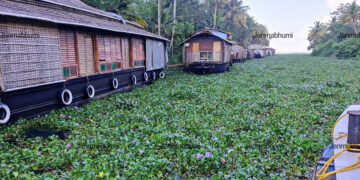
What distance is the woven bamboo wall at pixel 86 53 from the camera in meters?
9.23

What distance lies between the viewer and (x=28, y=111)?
692 cm

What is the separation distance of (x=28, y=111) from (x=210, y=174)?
225 inches

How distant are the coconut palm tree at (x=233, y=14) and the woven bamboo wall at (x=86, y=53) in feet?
160

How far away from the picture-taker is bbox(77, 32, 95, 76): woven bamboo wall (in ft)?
30.3

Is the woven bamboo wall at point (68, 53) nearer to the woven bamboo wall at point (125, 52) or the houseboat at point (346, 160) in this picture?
the woven bamboo wall at point (125, 52)

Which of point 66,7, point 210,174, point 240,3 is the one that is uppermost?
point 240,3

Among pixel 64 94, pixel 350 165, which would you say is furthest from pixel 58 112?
pixel 350 165

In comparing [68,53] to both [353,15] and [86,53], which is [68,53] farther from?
[353,15]

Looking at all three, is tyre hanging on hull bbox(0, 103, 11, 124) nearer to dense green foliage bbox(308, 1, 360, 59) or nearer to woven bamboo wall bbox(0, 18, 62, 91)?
woven bamboo wall bbox(0, 18, 62, 91)

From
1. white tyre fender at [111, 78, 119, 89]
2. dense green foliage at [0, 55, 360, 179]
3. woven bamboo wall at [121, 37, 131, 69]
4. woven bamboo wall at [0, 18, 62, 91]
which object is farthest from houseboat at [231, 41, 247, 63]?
woven bamboo wall at [0, 18, 62, 91]

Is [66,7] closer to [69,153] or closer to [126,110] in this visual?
[126,110]

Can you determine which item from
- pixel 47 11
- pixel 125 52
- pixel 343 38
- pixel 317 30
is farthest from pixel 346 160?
pixel 317 30

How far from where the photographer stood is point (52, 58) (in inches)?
299

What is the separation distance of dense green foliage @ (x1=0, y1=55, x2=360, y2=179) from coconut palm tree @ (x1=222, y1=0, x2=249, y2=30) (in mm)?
49098
